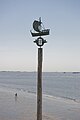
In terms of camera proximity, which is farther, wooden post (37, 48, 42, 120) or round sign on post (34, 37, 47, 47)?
wooden post (37, 48, 42, 120)

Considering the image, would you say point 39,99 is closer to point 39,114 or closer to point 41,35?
point 39,114

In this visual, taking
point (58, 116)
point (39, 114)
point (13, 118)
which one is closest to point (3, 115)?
point (13, 118)

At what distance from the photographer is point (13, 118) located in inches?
1082

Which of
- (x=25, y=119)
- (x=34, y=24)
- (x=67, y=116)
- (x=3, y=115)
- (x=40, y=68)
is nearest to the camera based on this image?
(x=34, y=24)

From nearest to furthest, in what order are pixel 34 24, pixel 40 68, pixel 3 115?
1. pixel 34 24
2. pixel 40 68
3. pixel 3 115

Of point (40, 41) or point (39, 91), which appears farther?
point (39, 91)

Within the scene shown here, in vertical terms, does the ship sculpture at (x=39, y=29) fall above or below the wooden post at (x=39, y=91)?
above

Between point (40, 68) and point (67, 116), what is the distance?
20.0 m

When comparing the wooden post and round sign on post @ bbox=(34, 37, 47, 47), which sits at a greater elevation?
round sign on post @ bbox=(34, 37, 47, 47)

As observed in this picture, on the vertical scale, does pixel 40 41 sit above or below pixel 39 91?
above

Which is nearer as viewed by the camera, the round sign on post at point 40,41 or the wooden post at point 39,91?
the round sign on post at point 40,41

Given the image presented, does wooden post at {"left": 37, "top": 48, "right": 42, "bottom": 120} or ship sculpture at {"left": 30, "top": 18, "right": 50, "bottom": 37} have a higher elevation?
ship sculpture at {"left": 30, "top": 18, "right": 50, "bottom": 37}

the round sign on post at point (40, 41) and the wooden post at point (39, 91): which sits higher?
the round sign on post at point (40, 41)

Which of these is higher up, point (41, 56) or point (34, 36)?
point (34, 36)
